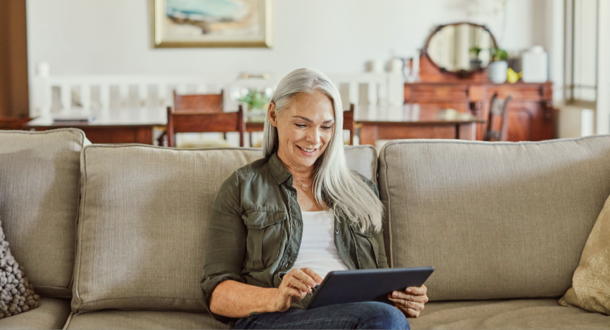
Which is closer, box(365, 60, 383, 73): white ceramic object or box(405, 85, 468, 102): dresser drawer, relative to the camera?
box(405, 85, 468, 102): dresser drawer

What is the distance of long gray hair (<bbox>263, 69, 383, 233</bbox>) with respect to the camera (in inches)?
56.4

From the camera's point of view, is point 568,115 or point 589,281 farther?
point 568,115

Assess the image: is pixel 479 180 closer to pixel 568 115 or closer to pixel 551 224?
pixel 551 224

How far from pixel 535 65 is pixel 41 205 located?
461cm

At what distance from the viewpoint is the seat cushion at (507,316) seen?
1417mm

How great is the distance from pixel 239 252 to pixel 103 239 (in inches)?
15.6

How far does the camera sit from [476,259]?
157cm

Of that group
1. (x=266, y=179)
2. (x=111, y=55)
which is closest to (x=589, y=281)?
(x=266, y=179)

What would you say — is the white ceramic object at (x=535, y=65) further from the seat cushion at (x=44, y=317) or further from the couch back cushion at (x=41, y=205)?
the seat cushion at (x=44, y=317)

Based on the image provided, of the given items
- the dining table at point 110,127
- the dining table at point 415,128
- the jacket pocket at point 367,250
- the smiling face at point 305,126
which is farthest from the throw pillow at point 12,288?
the dining table at point 415,128

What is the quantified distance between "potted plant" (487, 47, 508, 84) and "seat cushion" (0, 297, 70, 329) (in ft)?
14.4

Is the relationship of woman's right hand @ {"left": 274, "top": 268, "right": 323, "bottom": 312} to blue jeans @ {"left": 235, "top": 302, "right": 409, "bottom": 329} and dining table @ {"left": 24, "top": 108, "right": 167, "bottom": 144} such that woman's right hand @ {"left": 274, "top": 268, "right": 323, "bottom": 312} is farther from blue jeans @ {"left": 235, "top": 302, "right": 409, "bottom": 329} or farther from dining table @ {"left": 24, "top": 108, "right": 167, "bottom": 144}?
dining table @ {"left": 24, "top": 108, "right": 167, "bottom": 144}

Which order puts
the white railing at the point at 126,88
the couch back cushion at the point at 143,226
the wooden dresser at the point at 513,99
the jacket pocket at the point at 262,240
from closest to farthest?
the jacket pocket at the point at 262,240, the couch back cushion at the point at 143,226, the white railing at the point at 126,88, the wooden dresser at the point at 513,99

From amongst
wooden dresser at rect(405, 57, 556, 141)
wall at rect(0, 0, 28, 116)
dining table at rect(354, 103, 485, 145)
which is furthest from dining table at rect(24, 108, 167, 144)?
wooden dresser at rect(405, 57, 556, 141)
